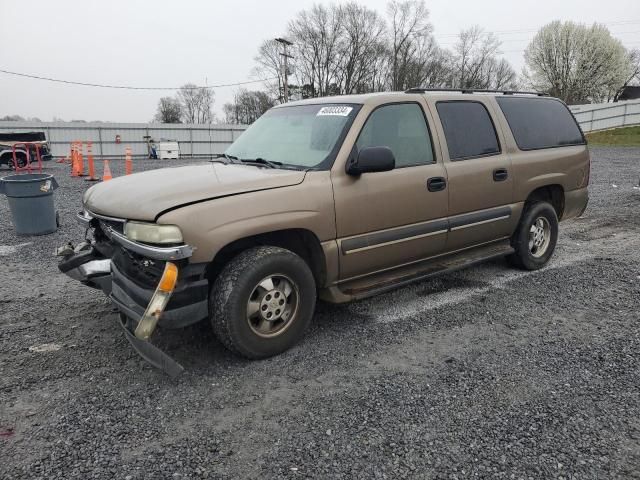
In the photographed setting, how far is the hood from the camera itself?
3.00 m

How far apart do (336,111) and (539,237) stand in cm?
300

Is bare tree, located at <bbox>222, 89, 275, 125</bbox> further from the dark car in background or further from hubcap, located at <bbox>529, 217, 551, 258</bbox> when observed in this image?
hubcap, located at <bbox>529, 217, 551, 258</bbox>

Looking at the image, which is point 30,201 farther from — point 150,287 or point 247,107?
Result: point 247,107

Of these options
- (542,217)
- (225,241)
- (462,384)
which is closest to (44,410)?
(225,241)

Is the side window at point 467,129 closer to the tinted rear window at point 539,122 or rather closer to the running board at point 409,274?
the tinted rear window at point 539,122

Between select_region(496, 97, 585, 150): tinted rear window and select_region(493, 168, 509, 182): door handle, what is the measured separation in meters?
0.43

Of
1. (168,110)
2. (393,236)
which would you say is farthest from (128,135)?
(168,110)

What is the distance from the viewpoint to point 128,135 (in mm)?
26953

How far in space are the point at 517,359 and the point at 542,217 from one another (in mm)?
2524

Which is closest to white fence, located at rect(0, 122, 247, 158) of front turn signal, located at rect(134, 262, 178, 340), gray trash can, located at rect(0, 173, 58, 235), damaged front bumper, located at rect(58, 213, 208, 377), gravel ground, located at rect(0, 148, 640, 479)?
gray trash can, located at rect(0, 173, 58, 235)

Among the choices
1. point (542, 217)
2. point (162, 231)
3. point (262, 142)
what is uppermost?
point (262, 142)

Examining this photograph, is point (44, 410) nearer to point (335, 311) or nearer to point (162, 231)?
point (162, 231)

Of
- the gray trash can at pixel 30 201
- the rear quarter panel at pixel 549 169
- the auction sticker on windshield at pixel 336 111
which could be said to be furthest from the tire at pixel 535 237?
the gray trash can at pixel 30 201

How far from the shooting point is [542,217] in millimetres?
5332
